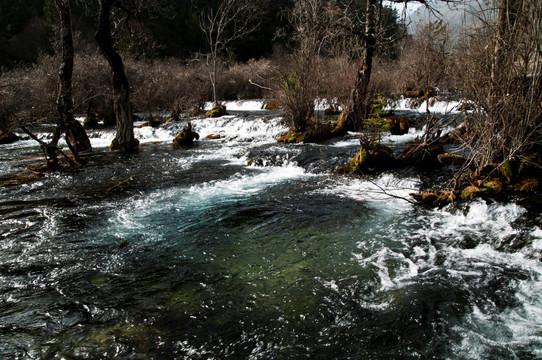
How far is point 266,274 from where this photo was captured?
4629 millimetres

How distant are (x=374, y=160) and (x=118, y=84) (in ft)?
A: 31.7

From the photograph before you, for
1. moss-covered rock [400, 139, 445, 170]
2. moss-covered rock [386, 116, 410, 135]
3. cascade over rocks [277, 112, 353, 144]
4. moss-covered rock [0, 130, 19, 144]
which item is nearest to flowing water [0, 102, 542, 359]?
moss-covered rock [400, 139, 445, 170]

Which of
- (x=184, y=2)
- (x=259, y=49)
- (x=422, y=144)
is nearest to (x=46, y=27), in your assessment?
(x=184, y=2)

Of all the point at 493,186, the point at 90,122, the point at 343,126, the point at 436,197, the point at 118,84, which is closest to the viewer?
the point at 493,186

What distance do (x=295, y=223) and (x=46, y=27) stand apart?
44.9 m

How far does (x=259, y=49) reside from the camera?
46875 mm

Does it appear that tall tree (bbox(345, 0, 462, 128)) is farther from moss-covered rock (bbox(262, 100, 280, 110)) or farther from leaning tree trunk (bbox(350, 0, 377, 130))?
moss-covered rock (bbox(262, 100, 280, 110))

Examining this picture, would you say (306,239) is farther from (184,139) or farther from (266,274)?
(184,139)

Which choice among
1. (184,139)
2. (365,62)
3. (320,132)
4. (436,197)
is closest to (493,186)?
(436,197)

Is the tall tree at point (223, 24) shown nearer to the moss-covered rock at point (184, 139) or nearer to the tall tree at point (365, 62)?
the moss-covered rock at point (184, 139)

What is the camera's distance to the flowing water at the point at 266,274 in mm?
3373

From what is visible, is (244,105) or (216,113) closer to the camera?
(216,113)

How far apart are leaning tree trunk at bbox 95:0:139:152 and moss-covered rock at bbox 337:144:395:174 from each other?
8.98 metres

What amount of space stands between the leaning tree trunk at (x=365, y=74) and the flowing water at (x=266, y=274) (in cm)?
599
